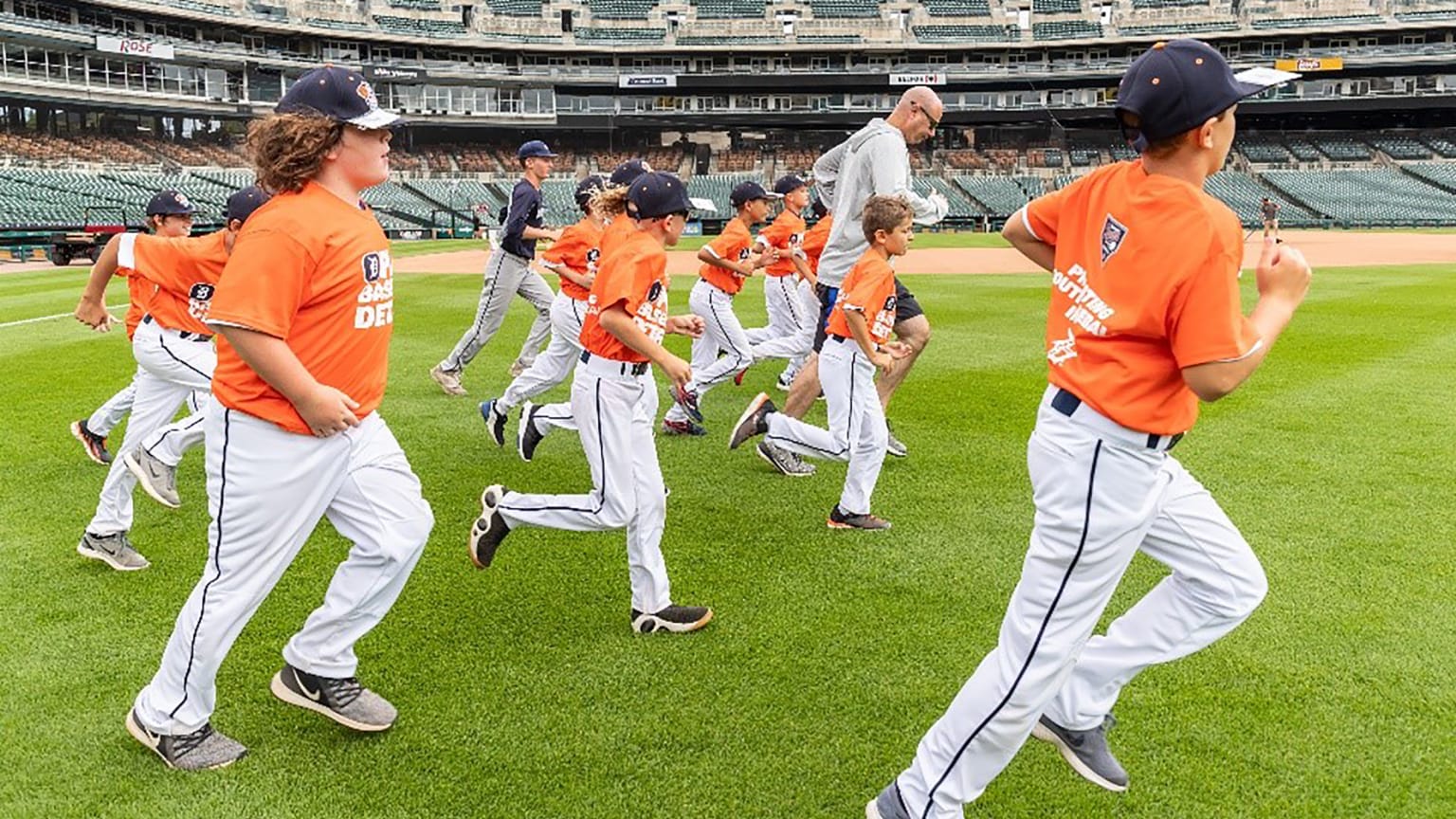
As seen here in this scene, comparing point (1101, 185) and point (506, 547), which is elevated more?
point (1101, 185)

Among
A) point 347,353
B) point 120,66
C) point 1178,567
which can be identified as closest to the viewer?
point 1178,567

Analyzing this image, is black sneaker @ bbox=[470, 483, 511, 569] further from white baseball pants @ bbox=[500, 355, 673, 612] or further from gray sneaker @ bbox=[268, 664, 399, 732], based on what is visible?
gray sneaker @ bbox=[268, 664, 399, 732]

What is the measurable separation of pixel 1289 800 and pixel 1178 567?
2.82ft

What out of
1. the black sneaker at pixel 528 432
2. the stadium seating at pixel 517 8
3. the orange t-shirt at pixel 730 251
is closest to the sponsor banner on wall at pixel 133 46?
the stadium seating at pixel 517 8

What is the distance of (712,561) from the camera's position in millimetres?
5770

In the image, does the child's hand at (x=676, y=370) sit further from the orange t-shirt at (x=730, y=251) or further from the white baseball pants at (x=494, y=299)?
the white baseball pants at (x=494, y=299)

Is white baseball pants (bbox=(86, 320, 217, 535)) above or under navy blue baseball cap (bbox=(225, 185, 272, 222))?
under

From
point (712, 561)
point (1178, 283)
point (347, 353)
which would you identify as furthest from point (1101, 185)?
point (712, 561)

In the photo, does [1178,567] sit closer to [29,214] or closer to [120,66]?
[29,214]

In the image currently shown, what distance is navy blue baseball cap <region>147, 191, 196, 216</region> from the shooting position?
21.7ft

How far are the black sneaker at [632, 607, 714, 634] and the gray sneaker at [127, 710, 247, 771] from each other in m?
1.74

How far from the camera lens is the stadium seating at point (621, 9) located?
70312 millimetres

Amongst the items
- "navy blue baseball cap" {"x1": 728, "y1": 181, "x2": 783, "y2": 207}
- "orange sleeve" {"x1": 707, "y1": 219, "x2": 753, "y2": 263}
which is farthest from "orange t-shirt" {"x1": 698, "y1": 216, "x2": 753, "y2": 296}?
"navy blue baseball cap" {"x1": 728, "y1": 181, "x2": 783, "y2": 207}

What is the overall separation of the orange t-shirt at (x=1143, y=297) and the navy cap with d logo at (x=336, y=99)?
7.48 ft
